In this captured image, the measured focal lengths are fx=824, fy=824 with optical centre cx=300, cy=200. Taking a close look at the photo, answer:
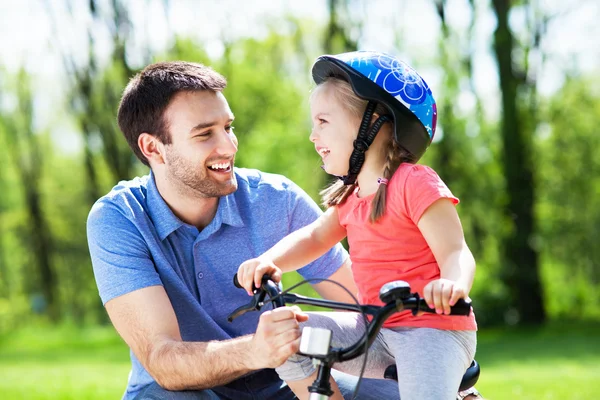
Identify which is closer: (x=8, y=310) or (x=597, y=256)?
(x=597, y=256)

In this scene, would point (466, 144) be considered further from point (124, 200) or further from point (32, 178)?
point (124, 200)

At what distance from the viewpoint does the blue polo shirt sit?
3.70 meters

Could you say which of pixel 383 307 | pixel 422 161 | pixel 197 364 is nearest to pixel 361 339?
pixel 383 307

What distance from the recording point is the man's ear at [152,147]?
166 inches

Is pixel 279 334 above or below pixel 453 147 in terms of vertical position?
above

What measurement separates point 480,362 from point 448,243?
38.8 feet

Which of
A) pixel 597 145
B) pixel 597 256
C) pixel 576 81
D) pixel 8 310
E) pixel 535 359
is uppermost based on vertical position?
pixel 576 81

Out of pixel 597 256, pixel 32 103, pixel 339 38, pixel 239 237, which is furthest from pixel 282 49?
pixel 239 237

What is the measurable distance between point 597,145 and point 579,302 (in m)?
4.82

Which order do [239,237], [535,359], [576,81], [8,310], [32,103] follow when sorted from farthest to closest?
[8,310]
[32,103]
[576,81]
[535,359]
[239,237]

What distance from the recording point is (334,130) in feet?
10.9

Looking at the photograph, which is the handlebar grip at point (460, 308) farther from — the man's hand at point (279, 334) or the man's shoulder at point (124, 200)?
the man's shoulder at point (124, 200)

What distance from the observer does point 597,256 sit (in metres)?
25.9

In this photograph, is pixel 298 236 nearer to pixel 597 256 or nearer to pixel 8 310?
pixel 597 256
